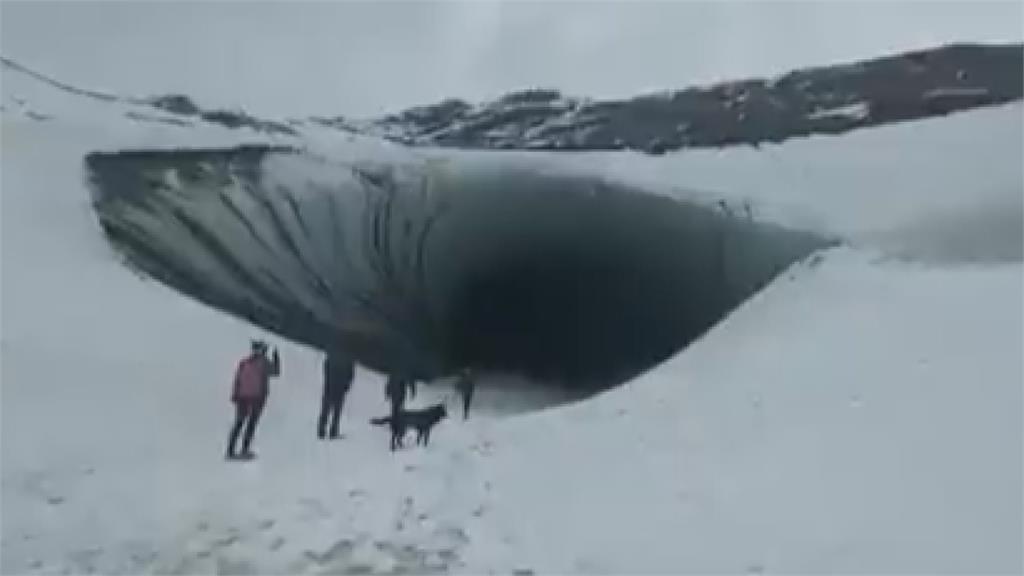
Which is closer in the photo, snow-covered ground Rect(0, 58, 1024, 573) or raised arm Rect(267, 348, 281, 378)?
snow-covered ground Rect(0, 58, 1024, 573)

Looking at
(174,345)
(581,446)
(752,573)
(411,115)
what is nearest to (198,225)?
(174,345)

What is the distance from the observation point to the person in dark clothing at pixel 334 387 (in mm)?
2102

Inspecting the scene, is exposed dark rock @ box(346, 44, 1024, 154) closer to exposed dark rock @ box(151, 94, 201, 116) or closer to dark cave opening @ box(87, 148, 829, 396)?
dark cave opening @ box(87, 148, 829, 396)

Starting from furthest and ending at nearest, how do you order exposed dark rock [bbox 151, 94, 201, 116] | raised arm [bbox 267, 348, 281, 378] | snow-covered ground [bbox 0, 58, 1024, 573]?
exposed dark rock [bbox 151, 94, 201, 116] → raised arm [bbox 267, 348, 281, 378] → snow-covered ground [bbox 0, 58, 1024, 573]

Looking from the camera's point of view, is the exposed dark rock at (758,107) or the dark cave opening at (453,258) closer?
the dark cave opening at (453,258)

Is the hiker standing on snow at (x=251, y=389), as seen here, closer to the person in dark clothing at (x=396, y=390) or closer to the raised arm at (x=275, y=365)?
the raised arm at (x=275, y=365)

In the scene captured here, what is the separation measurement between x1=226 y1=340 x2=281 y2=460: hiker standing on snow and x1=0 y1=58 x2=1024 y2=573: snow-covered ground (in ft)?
0.04

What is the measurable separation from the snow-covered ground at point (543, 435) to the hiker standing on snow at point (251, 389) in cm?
1

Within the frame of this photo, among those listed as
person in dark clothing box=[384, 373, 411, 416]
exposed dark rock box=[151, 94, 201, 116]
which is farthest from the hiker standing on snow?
exposed dark rock box=[151, 94, 201, 116]

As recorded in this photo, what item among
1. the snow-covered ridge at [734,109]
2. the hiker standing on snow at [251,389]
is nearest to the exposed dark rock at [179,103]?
the snow-covered ridge at [734,109]

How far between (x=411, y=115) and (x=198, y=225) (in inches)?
12.8

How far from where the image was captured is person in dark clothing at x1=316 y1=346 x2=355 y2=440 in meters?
2.10

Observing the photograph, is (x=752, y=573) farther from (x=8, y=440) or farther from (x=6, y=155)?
(x=6, y=155)

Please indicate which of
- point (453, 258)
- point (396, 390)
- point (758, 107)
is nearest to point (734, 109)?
point (758, 107)
